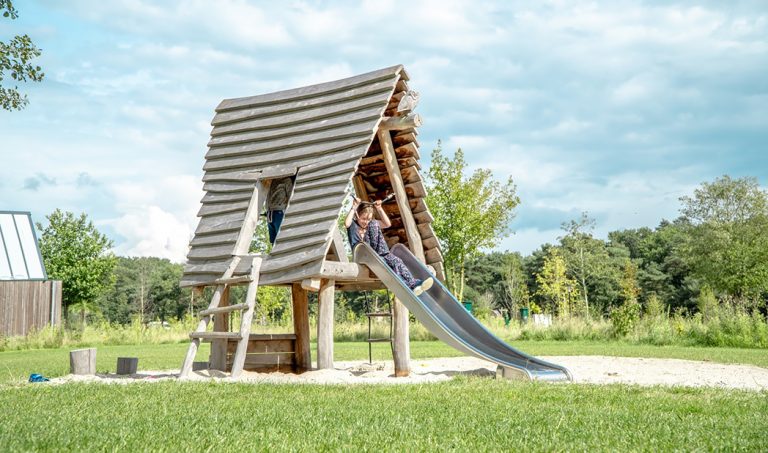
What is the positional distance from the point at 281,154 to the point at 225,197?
1.19 m

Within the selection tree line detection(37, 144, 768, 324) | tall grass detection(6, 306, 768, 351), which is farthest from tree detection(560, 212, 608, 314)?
tall grass detection(6, 306, 768, 351)

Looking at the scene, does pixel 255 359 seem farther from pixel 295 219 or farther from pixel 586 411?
pixel 586 411

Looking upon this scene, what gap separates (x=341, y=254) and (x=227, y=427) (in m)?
5.78

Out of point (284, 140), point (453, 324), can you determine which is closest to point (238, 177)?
point (284, 140)

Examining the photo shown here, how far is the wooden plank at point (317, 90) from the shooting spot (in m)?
10.8

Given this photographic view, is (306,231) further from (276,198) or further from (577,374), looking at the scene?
(577,374)

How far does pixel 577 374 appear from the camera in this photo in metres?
10.3

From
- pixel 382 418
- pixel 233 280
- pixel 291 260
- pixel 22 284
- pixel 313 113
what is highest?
pixel 313 113

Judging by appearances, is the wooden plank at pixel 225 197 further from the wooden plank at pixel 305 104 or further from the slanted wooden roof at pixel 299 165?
the wooden plank at pixel 305 104

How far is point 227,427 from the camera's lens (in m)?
5.20

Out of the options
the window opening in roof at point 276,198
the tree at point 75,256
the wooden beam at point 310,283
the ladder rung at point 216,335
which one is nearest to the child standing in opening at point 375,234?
the wooden beam at point 310,283

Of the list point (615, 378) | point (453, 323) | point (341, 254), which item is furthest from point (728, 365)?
point (341, 254)

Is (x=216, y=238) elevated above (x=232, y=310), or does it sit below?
above

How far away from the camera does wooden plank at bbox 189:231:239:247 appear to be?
36.5 ft
